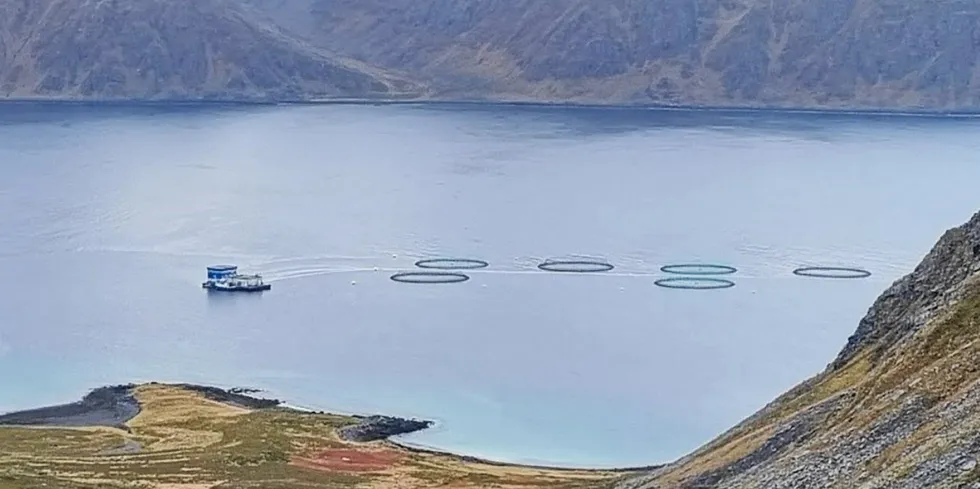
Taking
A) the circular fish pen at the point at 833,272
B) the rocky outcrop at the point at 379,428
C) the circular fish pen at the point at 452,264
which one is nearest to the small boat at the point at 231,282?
the circular fish pen at the point at 452,264

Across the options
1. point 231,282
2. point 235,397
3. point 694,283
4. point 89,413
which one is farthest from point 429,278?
point 89,413

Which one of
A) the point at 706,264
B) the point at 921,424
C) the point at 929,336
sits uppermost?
the point at 706,264

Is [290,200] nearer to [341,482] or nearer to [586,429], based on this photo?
[586,429]

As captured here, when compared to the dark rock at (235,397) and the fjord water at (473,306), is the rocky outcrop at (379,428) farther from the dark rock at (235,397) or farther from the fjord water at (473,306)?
the dark rock at (235,397)

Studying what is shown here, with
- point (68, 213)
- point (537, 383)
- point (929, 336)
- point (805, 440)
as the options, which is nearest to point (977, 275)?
point (929, 336)

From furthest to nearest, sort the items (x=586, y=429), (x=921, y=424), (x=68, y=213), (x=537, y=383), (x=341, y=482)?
(x=68, y=213) → (x=537, y=383) → (x=586, y=429) → (x=341, y=482) → (x=921, y=424)

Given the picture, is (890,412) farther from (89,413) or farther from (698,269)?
(698,269)

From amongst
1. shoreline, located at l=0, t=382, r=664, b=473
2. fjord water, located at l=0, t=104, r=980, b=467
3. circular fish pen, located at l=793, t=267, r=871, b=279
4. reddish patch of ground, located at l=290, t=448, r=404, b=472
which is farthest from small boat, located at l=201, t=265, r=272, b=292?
reddish patch of ground, located at l=290, t=448, r=404, b=472
